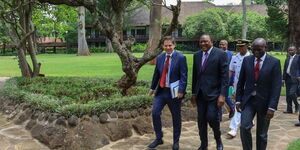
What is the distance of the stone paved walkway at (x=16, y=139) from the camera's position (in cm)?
550

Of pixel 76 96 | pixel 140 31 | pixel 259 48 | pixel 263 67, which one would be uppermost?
pixel 140 31

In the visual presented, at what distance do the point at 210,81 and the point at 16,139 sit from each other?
3842 mm

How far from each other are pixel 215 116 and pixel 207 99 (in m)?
0.29

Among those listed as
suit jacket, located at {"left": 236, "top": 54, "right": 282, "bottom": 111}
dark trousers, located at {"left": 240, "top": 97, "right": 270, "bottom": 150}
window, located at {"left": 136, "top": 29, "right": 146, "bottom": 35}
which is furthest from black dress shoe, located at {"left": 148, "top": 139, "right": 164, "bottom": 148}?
window, located at {"left": 136, "top": 29, "right": 146, "bottom": 35}

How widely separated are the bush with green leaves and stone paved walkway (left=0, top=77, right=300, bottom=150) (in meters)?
0.65

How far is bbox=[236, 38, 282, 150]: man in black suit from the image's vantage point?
408cm

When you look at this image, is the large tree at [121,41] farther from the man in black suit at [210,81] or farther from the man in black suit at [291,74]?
the man in black suit at [291,74]

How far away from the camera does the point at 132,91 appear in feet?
26.9

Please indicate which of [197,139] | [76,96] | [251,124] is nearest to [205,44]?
[251,124]

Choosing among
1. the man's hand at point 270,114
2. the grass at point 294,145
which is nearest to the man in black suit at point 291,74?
the grass at point 294,145

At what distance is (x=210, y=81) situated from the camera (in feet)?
15.6

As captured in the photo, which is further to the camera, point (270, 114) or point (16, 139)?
point (16, 139)

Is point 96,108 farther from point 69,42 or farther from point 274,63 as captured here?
point 69,42

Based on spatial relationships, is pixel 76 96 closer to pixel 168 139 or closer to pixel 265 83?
pixel 168 139
